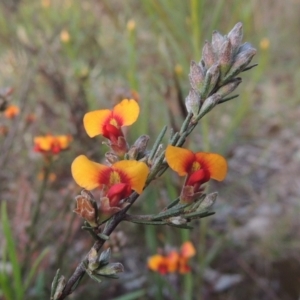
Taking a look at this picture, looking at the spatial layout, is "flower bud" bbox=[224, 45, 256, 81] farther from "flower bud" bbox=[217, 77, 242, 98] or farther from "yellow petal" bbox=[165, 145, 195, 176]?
"yellow petal" bbox=[165, 145, 195, 176]

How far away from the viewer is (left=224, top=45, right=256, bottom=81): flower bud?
22.2 inches

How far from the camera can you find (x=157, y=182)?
1604 mm

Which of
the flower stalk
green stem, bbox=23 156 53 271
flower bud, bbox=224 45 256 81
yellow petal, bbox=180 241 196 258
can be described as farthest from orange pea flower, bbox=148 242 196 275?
flower bud, bbox=224 45 256 81

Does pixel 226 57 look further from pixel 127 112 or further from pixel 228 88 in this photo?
pixel 127 112

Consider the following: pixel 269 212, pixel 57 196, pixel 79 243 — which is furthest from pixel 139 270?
pixel 269 212

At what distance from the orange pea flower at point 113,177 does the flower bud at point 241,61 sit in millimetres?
165

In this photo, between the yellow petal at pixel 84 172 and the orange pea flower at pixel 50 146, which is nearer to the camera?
the yellow petal at pixel 84 172

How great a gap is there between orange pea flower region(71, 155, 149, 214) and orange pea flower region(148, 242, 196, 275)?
2.85ft

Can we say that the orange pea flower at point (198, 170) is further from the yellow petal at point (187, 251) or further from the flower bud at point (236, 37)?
the yellow petal at point (187, 251)

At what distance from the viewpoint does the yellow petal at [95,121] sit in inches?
24.1

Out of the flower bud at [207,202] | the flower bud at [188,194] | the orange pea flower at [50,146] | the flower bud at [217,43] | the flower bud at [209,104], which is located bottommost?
the flower bud at [207,202]

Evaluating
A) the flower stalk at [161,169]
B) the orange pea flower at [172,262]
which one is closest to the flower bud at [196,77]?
the flower stalk at [161,169]

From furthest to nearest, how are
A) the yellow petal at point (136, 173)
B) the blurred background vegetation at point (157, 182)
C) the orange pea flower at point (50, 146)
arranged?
the blurred background vegetation at point (157, 182)
the orange pea flower at point (50, 146)
the yellow petal at point (136, 173)

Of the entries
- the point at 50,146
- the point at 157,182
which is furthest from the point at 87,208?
the point at 157,182
